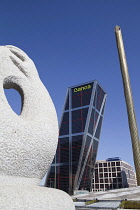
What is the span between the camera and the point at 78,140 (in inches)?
2077

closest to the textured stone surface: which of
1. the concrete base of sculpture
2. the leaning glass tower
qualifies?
the concrete base of sculpture

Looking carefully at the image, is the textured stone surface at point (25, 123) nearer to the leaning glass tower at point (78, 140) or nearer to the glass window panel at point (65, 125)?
the leaning glass tower at point (78, 140)

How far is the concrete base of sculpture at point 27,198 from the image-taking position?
358 cm

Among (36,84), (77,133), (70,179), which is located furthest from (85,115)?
(36,84)

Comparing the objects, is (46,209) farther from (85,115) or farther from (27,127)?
(85,115)

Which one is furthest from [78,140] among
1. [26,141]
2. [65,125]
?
[26,141]

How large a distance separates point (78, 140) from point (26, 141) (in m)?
48.7

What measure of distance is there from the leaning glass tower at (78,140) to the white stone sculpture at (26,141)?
4648 centimetres

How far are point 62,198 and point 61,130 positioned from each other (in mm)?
52946

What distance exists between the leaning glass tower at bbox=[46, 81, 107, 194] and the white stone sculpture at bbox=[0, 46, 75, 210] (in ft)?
Answer: 153

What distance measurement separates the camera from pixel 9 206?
138 inches

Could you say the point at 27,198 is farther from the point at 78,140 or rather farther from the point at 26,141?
the point at 78,140

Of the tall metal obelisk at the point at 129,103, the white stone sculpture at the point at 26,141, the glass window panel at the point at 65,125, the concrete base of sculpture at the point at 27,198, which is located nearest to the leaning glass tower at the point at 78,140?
the glass window panel at the point at 65,125

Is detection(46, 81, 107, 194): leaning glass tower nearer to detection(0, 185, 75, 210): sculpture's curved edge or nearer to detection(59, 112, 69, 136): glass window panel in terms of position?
detection(59, 112, 69, 136): glass window panel
